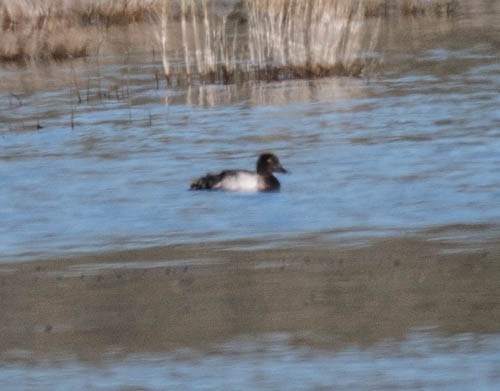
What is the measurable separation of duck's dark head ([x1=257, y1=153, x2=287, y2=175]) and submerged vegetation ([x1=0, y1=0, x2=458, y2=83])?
4793 mm

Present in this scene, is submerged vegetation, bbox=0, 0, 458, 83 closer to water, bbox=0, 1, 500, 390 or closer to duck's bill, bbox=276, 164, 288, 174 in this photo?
water, bbox=0, 1, 500, 390

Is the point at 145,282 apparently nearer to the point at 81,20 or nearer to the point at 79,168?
the point at 79,168

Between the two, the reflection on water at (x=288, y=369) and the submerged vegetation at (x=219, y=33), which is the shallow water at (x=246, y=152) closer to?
the submerged vegetation at (x=219, y=33)

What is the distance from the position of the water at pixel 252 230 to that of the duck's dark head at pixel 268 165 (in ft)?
0.58

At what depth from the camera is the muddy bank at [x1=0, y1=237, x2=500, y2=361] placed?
629 cm

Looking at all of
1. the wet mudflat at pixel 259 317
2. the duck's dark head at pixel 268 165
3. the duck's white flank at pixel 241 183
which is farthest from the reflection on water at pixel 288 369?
the duck's dark head at pixel 268 165

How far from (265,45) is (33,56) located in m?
5.14

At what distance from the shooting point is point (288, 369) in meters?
5.75

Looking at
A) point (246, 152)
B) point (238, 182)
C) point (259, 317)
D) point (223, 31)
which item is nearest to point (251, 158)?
point (246, 152)

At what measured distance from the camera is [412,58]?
18781mm

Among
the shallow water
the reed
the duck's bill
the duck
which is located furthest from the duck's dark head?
the reed

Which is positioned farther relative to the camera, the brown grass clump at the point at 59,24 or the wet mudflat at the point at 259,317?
the brown grass clump at the point at 59,24

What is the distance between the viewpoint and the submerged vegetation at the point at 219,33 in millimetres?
16953

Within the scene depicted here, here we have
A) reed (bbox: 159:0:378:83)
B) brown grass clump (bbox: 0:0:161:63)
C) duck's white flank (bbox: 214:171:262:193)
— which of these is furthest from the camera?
brown grass clump (bbox: 0:0:161:63)
